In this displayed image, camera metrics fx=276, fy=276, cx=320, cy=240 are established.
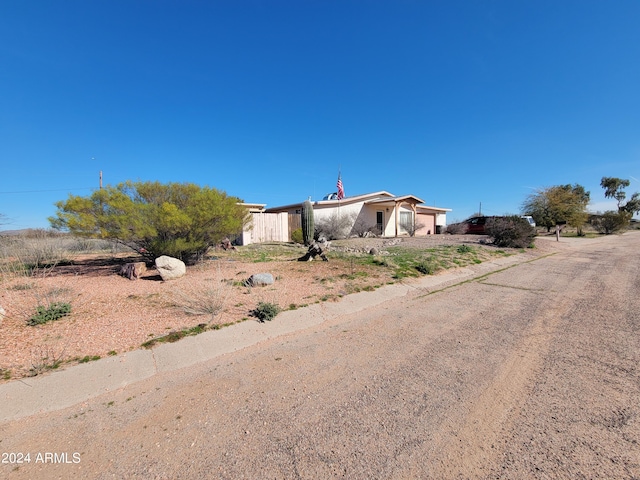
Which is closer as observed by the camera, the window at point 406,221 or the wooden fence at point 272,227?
the wooden fence at point 272,227

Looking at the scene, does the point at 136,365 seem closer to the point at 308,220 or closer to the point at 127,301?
the point at 127,301

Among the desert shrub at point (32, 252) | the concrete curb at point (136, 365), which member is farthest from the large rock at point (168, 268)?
the desert shrub at point (32, 252)

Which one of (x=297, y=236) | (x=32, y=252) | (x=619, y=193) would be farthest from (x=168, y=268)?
(x=619, y=193)

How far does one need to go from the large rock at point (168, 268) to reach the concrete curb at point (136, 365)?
3.97m

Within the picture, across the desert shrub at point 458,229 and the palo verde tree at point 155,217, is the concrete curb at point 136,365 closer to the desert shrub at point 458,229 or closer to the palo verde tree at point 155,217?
the palo verde tree at point 155,217

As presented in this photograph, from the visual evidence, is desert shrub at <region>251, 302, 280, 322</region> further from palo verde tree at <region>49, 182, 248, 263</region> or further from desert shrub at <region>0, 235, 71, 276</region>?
desert shrub at <region>0, 235, 71, 276</region>

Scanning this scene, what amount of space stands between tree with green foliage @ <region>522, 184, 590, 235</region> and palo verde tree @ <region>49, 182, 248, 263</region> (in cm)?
2363

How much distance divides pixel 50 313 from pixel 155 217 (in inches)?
146

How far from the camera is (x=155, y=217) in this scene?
786cm

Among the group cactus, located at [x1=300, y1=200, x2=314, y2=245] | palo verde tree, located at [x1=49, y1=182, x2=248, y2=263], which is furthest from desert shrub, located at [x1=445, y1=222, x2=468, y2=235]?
palo verde tree, located at [x1=49, y1=182, x2=248, y2=263]

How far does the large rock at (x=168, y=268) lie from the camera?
7.53 meters

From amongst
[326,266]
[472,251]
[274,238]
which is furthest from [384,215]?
[326,266]

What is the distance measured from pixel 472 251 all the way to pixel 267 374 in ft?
42.1

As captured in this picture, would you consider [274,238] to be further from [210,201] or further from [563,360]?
[563,360]
